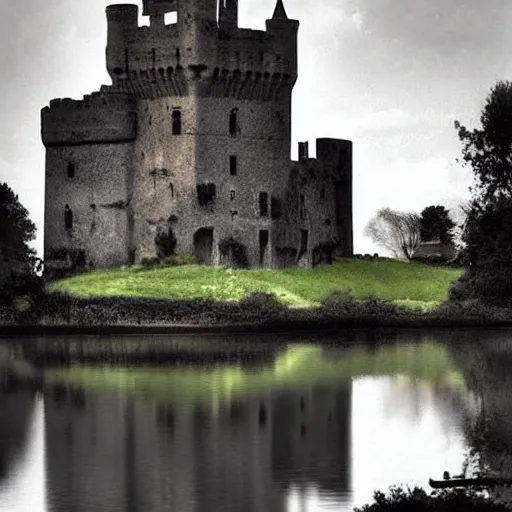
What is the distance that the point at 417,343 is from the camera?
3059 inches

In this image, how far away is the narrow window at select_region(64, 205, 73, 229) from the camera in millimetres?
95500

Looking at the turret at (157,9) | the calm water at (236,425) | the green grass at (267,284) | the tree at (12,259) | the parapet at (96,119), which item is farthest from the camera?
the parapet at (96,119)

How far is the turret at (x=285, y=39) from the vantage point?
3688 inches

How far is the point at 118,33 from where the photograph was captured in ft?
313

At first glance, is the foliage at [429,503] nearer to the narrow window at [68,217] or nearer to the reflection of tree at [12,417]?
the reflection of tree at [12,417]

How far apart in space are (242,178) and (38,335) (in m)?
16.3

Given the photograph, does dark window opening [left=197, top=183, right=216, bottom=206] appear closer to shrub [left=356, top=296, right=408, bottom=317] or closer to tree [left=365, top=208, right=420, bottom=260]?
shrub [left=356, top=296, right=408, bottom=317]

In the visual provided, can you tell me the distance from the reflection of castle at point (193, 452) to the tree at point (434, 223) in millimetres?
75361

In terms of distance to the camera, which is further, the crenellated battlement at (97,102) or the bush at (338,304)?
the crenellated battlement at (97,102)

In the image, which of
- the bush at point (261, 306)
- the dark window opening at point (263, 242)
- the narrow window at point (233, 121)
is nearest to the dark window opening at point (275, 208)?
the dark window opening at point (263, 242)

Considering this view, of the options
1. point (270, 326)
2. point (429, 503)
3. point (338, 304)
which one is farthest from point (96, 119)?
point (429, 503)

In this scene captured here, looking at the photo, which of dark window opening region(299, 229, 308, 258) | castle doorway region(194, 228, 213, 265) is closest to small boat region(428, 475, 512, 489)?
castle doorway region(194, 228, 213, 265)

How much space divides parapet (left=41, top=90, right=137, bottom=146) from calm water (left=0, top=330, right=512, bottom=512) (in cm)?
2556

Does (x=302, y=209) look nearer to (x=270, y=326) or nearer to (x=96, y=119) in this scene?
(x=96, y=119)
